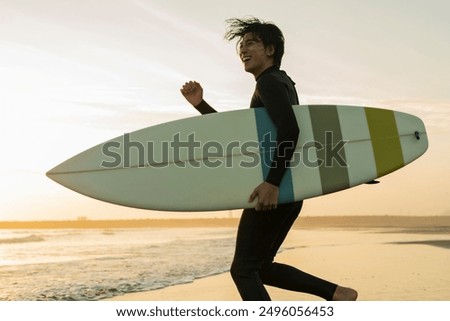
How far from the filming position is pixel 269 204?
2.41 meters

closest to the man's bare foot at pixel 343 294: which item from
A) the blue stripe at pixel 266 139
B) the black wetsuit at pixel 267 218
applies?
the black wetsuit at pixel 267 218

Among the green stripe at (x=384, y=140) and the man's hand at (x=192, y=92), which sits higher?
the man's hand at (x=192, y=92)

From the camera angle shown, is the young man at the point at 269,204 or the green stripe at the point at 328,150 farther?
the green stripe at the point at 328,150

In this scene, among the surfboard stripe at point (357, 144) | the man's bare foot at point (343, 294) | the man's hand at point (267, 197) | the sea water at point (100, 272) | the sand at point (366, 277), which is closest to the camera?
the man's hand at point (267, 197)

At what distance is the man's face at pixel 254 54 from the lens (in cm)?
264

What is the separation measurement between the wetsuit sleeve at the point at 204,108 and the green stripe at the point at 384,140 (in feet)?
2.79

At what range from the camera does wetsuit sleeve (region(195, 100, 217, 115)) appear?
308cm

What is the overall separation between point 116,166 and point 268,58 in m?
1.00

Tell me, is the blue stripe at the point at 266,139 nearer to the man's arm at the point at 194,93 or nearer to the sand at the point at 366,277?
the man's arm at the point at 194,93

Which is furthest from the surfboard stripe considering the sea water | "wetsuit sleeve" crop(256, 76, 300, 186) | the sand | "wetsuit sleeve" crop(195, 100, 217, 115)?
the sea water

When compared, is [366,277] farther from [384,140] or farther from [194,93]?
[194,93]

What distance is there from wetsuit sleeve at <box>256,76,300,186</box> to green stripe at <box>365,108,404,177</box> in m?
0.71

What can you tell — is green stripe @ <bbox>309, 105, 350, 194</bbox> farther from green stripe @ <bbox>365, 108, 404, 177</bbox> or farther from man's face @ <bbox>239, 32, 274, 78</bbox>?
man's face @ <bbox>239, 32, 274, 78</bbox>

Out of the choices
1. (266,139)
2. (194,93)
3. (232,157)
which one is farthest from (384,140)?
(194,93)
